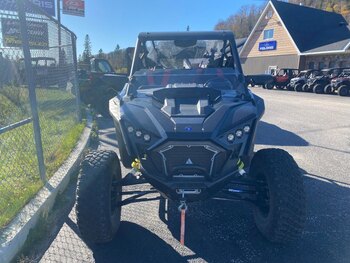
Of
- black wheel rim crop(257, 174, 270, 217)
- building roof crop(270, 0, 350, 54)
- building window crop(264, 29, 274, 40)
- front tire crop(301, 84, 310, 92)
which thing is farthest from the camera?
building window crop(264, 29, 274, 40)

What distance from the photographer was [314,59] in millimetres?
29359

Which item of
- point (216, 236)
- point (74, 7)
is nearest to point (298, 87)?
point (74, 7)

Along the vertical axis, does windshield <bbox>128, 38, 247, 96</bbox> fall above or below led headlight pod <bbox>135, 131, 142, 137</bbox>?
above

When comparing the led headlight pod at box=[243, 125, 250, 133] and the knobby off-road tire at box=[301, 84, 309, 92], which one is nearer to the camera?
the led headlight pod at box=[243, 125, 250, 133]

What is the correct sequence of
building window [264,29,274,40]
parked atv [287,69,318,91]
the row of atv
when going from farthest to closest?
building window [264,29,274,40]
parked atv [287,69,318,91]
the row of atv

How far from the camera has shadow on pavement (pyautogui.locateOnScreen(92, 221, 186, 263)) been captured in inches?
112

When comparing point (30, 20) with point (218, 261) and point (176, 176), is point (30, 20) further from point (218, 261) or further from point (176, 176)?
point (218, 261)

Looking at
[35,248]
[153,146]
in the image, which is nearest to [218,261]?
[153,146]

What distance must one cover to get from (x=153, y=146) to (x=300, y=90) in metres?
22.2

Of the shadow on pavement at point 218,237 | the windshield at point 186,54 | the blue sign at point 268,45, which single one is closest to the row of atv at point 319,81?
the blue sign at point 268,45

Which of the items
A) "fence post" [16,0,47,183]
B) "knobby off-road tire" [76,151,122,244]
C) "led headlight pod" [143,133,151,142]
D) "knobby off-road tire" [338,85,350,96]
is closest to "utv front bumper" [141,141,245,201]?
"led headlight pod" [143,133,151,142]

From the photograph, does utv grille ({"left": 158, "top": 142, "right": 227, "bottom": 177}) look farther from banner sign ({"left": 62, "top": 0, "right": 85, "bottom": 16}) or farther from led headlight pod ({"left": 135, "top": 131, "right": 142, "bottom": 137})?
banner sign ({"left": 62, "top": 0, "right": 85, "bottom": 16})

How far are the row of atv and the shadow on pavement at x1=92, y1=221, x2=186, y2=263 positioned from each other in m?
18.7

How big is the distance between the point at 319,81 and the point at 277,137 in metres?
15.3
